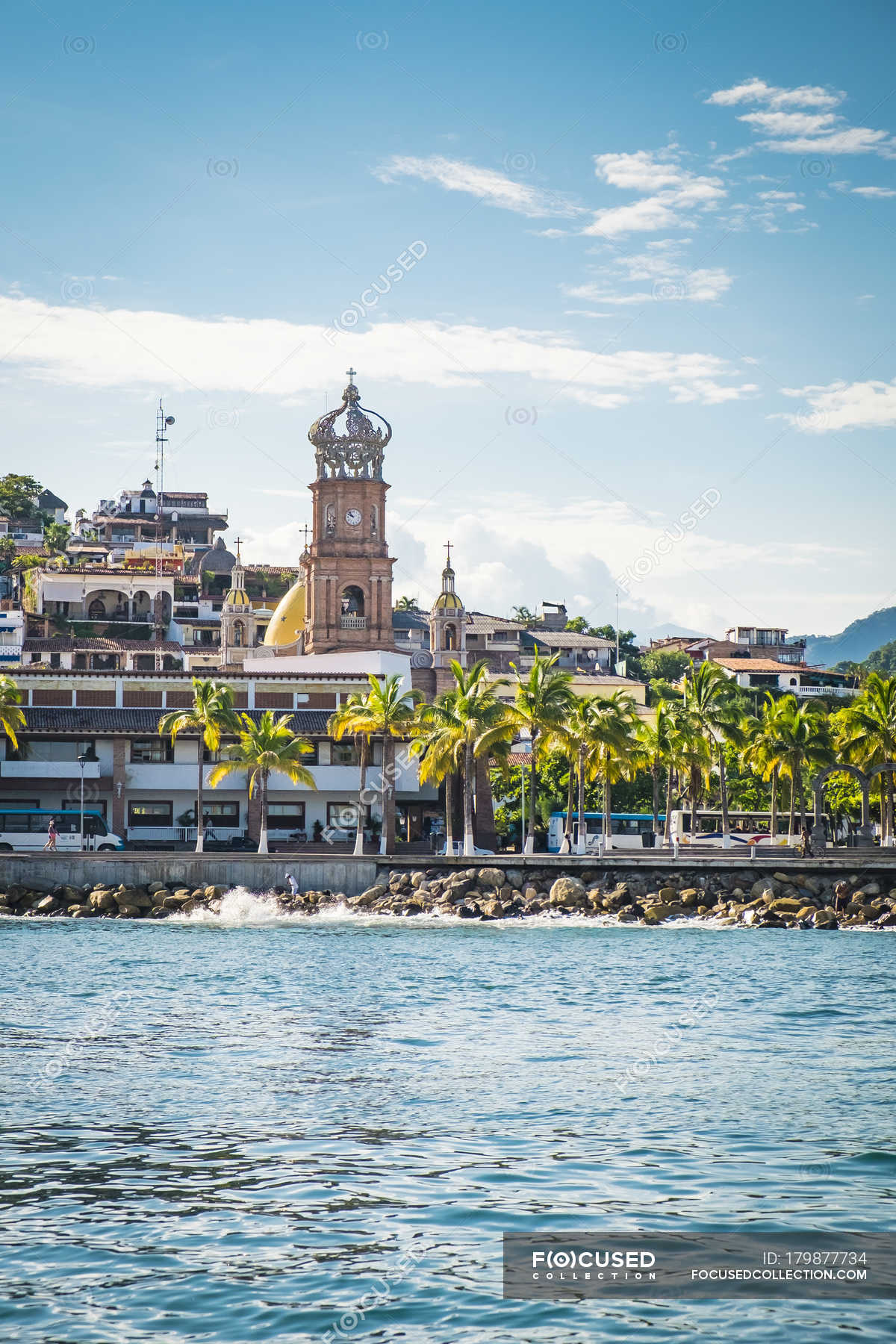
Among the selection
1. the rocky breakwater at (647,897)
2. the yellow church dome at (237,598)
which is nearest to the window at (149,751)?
the rocky breakwater at (647,897)

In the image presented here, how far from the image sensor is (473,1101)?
22.5 m

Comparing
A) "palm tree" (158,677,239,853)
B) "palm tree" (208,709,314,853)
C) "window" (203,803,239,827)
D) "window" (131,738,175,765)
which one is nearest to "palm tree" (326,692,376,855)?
"palm tree" (208,709,314,853)

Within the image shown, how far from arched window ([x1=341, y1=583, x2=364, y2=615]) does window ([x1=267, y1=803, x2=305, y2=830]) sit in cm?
2607

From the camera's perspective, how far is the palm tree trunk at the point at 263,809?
67.8m

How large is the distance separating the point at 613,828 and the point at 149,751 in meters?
25.7

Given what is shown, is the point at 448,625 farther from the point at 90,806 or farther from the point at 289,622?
the point at 90,806

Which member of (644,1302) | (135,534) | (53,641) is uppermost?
(135,534)

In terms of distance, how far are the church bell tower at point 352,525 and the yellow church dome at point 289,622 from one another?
9.43 meters

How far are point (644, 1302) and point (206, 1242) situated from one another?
4539 millimetres

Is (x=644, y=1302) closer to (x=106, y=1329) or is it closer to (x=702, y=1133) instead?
(x=106, y=1329)

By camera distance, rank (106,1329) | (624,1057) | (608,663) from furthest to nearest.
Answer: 1. (608,663)
2. (624,1057)
3. (106,1329)

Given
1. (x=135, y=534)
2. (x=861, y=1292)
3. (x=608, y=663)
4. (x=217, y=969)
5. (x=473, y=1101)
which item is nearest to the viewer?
(x=861, y=1292)

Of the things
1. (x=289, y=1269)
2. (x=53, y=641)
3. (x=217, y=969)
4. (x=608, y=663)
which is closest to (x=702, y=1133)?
(x=289, y=1269)

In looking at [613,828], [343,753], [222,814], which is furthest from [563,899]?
[613,828]
